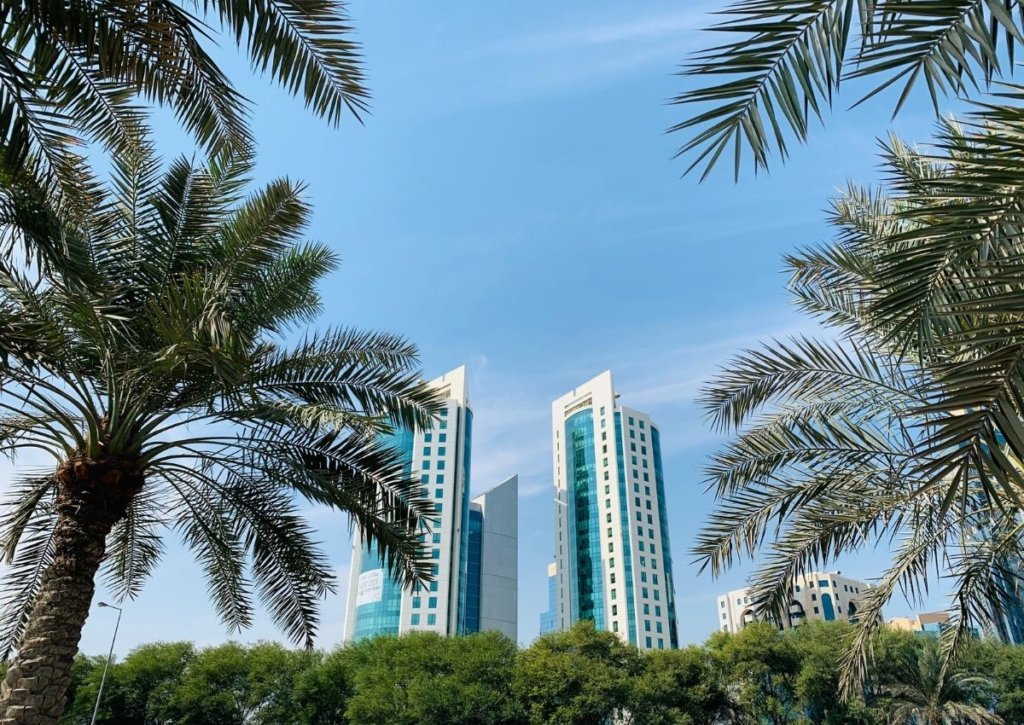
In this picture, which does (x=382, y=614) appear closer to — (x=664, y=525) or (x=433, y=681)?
(x=664, y=525)

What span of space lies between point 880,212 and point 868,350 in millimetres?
1787

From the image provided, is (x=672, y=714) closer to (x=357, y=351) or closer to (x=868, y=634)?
(x=868, y=634)

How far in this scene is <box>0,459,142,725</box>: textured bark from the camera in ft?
23.2

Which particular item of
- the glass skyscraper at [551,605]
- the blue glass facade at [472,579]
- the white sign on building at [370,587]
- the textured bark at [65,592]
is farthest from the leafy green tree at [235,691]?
the glass skyscraper at [551,605]

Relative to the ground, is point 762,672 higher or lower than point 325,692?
higher

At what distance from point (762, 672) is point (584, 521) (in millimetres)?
65929

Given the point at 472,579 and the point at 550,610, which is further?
the point at 550,610

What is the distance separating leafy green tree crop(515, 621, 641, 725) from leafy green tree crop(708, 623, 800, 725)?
4524mm

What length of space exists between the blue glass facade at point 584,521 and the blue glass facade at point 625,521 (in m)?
3.68

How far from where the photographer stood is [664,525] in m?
94.5

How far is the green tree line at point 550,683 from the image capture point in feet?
91.5

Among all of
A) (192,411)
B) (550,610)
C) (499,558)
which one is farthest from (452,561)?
(550,610)

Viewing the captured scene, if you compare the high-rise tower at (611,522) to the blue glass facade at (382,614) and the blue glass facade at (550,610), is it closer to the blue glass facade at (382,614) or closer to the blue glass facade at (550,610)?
the blue glass facade at (382,614)

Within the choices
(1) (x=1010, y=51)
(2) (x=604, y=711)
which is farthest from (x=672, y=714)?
(1) (x=1010, y=51)
